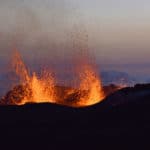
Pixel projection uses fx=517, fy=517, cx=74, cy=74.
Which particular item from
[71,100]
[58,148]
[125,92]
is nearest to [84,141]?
[58,148]

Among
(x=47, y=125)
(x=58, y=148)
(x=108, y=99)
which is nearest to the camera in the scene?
(x=58, y=148)

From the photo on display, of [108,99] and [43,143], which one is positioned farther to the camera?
[108,99]

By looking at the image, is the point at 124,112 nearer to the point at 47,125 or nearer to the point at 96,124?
the point at 96,124

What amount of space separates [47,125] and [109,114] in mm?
8552

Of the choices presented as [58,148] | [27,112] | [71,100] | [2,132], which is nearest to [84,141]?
[58,148]

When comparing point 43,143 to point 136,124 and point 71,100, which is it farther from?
point 71,100

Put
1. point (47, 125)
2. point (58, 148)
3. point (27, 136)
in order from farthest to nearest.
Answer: point (47, 125)
point (27, 136)
point (58, 148)

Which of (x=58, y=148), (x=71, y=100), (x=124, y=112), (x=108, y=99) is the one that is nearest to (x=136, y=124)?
(x=124, y=112)

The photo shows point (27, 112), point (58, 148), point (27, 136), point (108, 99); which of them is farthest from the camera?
point (108, 99)

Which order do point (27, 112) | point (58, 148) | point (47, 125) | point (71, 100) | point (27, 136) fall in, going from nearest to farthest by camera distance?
point (58, 148)
point (27, 136)
point (47, 125)
point (27, 112)
point (71, 100)

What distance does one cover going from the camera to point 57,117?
239ft

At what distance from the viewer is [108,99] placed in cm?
8188

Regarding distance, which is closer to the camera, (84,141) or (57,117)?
(84,141)

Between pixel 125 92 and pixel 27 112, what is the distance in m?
17.1
